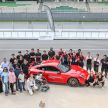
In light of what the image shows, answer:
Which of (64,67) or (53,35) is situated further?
(53,35)

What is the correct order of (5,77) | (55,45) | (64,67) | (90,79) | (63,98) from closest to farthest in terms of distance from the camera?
(5,77), (63,98), (90,79), (64,67), (55,45)

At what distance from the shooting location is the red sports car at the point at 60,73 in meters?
15.3

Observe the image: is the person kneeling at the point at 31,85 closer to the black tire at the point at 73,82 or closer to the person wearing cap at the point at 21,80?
the person wearing cap at the point at 21,80

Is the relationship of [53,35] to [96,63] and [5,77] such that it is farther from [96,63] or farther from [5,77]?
[5,77]

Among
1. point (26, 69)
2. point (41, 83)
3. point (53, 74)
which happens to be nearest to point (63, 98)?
point (41, 83)

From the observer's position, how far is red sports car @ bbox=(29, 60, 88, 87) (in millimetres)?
15320

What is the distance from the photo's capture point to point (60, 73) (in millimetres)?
15453

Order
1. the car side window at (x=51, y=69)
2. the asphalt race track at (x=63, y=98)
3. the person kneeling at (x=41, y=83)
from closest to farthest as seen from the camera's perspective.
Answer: the asphalt race track at (x=63, y=98), the person kneeling at (x=41, y=83), the car side window at (x=51, y=69)

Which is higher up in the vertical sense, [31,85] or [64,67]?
[64,67]

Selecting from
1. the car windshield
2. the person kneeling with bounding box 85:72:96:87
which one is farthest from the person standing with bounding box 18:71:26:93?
the person kneeling with bounding box 85:72:96:87

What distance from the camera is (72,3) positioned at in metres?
59.2

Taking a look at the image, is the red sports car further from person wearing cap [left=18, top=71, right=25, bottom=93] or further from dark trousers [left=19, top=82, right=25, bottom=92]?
person wearing cap [left=18, top=71, right=25, bottom=93]

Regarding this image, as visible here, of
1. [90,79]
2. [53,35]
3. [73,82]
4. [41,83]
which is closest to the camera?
[41,83]

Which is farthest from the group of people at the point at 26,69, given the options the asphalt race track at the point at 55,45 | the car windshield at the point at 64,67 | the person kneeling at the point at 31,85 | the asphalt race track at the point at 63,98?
the asphalt race track at the point at 55,45
